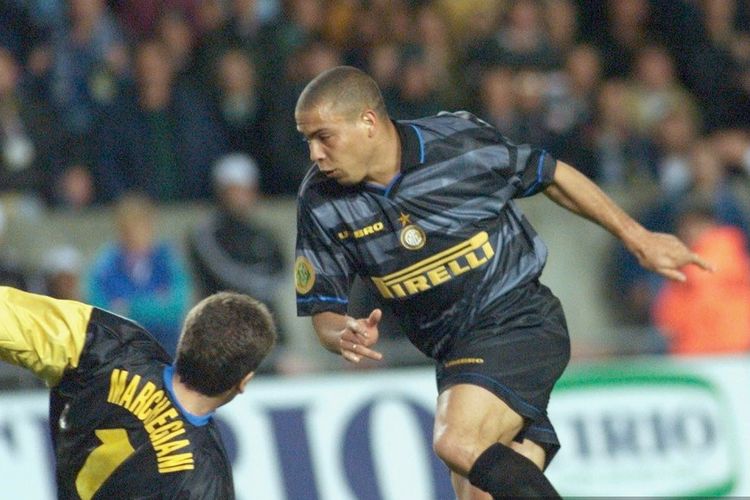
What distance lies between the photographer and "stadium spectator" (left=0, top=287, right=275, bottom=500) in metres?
4.72

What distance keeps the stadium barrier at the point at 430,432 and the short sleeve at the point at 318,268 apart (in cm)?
337

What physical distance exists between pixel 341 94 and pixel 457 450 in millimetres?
1322

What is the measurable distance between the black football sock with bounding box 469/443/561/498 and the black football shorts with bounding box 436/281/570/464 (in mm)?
435

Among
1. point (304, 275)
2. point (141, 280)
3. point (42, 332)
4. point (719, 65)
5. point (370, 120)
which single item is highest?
point (719, 65)

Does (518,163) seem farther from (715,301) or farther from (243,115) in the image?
(243,115)

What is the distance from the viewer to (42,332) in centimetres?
462

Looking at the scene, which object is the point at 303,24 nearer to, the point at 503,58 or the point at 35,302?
the point at 503,58

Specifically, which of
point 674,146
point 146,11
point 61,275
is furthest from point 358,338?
point 146,11

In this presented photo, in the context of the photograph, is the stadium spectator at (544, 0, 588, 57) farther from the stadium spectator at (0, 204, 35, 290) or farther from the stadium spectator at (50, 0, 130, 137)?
the stadium spectator at (0, 204, 35, 290)

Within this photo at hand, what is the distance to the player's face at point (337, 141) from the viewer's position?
5.49 metres

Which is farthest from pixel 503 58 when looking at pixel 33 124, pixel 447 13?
pixel 33 124

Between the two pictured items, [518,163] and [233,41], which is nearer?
[518,163]

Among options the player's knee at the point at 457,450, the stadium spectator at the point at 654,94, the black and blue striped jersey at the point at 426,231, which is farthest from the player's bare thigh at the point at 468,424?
the stadium spectator at the point at 654,94

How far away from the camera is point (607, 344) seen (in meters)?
9.73
